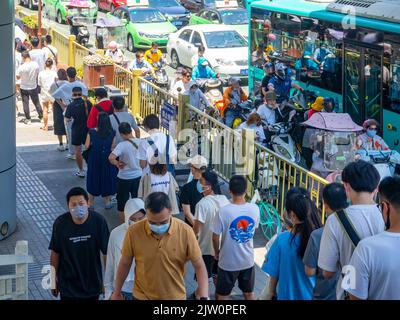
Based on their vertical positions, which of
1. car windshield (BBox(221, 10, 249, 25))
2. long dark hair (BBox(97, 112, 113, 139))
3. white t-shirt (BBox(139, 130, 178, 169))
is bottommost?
white t-shirt (BBox(139, 130, 178, 169))

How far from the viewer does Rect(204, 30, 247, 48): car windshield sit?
86.1 ft

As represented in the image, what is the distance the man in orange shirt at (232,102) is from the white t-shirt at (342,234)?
1069 cm

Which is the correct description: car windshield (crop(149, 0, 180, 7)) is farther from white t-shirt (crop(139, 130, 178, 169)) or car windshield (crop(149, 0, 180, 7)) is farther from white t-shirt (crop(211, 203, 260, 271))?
white t-shirt (crop(211, 203, 260, 271))

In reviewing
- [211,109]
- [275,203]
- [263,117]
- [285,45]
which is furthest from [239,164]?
[285,45]

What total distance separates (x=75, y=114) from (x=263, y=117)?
3277 mm

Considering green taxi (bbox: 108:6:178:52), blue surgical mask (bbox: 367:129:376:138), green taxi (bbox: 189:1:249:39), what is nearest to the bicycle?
blue surgical mask (bbox: 367:129:376:138)

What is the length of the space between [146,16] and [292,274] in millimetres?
25243

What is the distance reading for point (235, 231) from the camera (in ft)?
27.9

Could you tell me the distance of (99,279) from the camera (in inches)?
303

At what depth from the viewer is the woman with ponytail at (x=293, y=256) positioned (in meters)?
6.91

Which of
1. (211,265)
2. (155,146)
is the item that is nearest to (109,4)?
(155,146)

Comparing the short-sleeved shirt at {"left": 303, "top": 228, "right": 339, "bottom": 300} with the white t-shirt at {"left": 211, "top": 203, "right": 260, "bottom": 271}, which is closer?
the short-sleeved shirt at {"left": 303, "top": 228, "right": 339, "bottom": 300}

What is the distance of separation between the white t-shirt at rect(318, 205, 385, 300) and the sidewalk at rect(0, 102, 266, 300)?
3.47m

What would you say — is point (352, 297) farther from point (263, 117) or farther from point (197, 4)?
point (197, 4)
